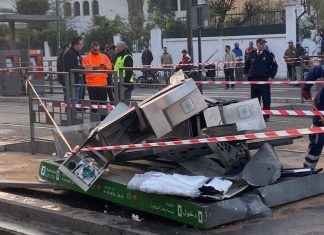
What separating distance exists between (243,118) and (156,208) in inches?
58.0

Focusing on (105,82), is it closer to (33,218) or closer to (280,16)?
(33,218)

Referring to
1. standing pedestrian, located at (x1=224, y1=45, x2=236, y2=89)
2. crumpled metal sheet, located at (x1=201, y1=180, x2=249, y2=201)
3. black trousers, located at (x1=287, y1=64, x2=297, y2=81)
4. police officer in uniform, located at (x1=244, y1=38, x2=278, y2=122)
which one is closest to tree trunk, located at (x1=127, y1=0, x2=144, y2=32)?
standing pedestrian, located at (x1=224, y1=45, x2=236, y2=89)

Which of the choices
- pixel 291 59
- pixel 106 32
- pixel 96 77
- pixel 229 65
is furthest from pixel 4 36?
pixel 96 77

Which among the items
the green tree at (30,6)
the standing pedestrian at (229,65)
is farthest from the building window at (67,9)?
the standing pedestrian at (229,65)

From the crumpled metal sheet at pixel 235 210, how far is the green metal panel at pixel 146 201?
65mm

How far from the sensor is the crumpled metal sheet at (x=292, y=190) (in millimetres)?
6406

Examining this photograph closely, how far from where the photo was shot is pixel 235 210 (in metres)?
6.00

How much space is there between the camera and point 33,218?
7.09 m

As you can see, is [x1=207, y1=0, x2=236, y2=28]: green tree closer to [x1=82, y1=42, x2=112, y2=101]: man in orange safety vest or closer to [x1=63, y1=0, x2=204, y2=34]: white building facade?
[x1=63, y1=0, x2=204, y2=34]: white building facade

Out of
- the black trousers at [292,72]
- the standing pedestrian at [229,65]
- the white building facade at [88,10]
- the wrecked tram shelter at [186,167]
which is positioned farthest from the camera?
the white building facade at [88,10]

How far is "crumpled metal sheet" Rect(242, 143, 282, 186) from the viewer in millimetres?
6383

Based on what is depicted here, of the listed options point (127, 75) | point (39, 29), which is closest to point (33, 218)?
point (127, 75)

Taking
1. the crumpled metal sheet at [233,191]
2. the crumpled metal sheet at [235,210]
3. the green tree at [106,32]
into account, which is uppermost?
the green tree at [106,32]

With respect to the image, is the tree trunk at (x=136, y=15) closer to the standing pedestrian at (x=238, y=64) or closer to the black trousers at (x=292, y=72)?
the standing pedestrian at (x=238, y=64)
